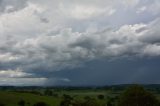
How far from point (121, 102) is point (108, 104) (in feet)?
205

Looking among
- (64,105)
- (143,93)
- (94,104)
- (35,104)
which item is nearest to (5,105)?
(35,104)

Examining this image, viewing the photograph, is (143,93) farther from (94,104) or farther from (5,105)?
(5,105)

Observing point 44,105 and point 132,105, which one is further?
point 44,105

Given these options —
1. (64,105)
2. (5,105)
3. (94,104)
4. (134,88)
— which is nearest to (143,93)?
(134,88)

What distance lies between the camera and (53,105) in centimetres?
19612

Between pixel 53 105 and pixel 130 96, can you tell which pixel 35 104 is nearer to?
pixel 53 105

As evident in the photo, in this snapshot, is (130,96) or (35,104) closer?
→ (130,96)

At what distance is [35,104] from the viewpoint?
652ft

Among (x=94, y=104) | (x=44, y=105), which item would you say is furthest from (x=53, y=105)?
(x=94, y=104)

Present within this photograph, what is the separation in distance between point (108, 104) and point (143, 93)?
205 feet

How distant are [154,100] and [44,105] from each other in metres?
83.6

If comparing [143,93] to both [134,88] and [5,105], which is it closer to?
[134,88]

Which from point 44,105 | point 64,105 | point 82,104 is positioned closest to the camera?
point 82,104

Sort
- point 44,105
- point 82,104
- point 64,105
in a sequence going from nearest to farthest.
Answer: point 82,104, point 64,105, point 44,105
